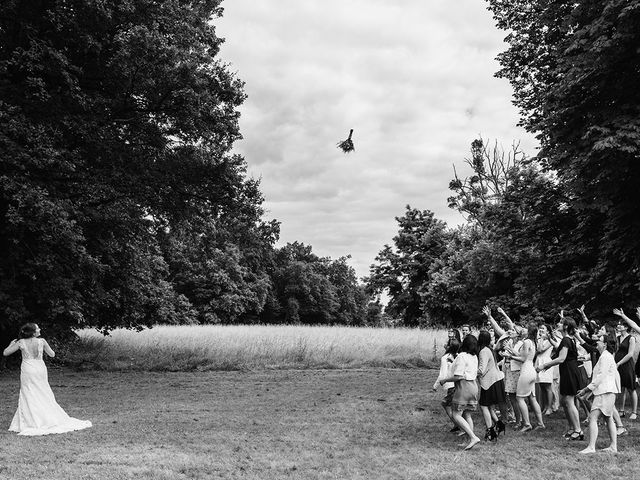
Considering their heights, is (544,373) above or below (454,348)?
below

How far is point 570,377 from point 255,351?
1649cm

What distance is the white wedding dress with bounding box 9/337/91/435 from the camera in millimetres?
10664

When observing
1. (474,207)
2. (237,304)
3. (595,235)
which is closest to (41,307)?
(595,235)

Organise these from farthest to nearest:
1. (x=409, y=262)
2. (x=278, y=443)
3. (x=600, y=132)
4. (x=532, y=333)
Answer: (x=409, y=262), (x=600, y=132), (x=532, y=333), (x=278, y=443)

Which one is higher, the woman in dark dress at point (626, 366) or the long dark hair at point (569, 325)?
the long dark hair at point (569, 325)

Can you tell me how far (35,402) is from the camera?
35.6 ft

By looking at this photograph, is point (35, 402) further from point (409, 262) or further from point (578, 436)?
point (409, 262)

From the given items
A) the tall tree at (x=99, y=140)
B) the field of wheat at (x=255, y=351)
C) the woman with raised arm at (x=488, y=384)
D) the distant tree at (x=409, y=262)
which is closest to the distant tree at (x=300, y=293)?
the distant tree at (x=409, y=262)

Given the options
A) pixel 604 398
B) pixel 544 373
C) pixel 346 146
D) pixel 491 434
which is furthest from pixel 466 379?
pixel 346 146

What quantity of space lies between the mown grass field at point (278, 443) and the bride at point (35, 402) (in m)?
0.38

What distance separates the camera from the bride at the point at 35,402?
10.7 meters

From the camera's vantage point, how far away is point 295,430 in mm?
10789

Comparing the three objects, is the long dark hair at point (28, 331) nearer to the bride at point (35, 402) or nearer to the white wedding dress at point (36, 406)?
the bride at point (35, 402)

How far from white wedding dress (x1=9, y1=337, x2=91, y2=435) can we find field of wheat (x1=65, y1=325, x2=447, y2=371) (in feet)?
38.7
